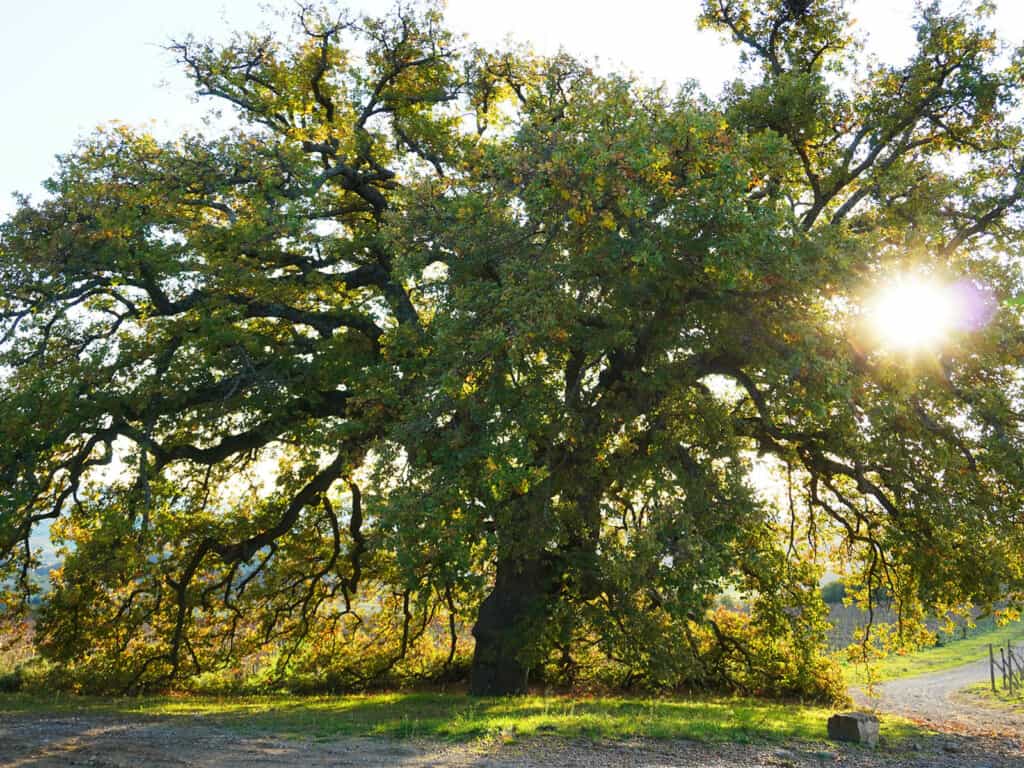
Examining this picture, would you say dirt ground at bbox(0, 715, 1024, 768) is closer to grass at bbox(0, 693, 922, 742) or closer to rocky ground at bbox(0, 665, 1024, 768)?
rocky ground at bbox(0, 665, 1024, 768)

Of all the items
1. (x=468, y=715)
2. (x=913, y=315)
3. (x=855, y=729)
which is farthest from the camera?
(x=468, y=715)

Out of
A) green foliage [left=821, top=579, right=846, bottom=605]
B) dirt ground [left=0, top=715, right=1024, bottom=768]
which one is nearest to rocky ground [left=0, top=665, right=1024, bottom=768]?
dirt ground [left=0, top=715, right=1024, bottom=768]

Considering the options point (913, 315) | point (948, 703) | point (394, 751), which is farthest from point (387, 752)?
point (948, 703)

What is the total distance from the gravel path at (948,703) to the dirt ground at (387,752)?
403cm

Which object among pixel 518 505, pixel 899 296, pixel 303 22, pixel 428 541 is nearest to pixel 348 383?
pixel 518 505

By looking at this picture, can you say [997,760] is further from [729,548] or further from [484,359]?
[484,359]

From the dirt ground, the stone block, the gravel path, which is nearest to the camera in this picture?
the dirt ground

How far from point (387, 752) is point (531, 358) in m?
5.67

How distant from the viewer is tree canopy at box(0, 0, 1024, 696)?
10320mm

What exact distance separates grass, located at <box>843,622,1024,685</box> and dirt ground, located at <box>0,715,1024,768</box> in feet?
56.1

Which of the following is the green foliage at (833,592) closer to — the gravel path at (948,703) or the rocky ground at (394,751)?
the gravel path at (948,703)

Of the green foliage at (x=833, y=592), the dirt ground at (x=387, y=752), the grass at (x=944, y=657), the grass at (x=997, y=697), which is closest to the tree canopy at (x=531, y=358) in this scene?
the dirt ground at (x=387, y=752)

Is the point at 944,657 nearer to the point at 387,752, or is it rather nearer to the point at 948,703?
the point at 948,703

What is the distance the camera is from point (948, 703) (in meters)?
20.0
